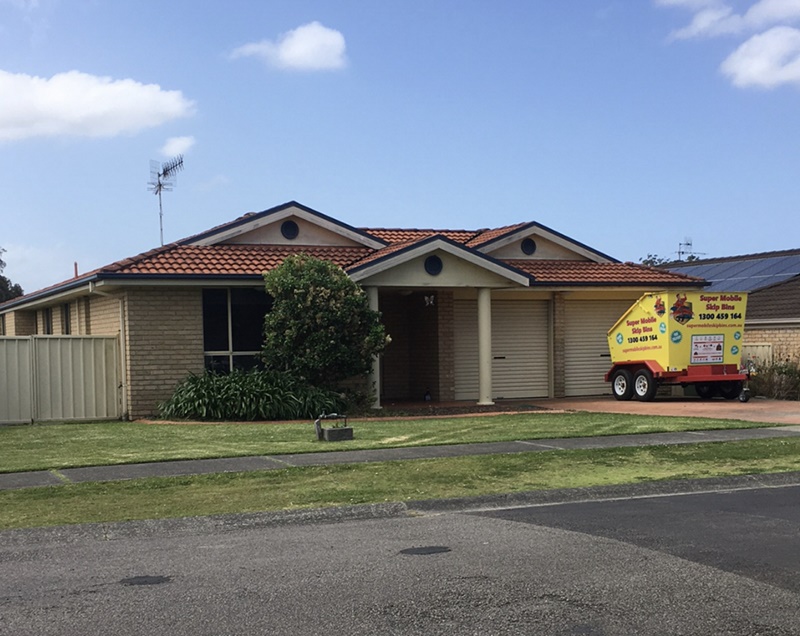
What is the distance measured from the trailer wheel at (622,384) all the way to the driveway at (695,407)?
22cm

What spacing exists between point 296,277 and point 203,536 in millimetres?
11665

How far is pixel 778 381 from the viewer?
23.7 metres

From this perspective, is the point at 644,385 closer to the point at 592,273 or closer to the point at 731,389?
the point at 731,389

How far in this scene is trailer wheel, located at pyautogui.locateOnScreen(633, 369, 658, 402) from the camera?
896 inches

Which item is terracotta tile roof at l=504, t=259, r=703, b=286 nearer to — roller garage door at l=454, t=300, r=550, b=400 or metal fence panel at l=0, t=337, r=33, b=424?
roller garage door at l=454, t=300, r=550, b=400

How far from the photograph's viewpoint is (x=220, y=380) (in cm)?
1997

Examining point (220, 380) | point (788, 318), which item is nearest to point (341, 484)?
point (220, 380)

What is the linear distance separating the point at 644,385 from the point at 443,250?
18.4 ft

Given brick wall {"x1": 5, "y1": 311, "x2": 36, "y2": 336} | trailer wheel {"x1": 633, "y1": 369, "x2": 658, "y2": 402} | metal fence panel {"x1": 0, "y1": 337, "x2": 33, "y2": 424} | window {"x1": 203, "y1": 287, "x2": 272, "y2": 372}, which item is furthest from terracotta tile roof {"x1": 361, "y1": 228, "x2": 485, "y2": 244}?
brick wall {"x1": 5, "y1": 311, "x2": 36, "y2": 336}

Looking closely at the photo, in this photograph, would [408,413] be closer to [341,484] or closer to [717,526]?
[341,484]

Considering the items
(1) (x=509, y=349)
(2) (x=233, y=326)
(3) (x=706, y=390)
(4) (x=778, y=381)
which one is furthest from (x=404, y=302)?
(4) (x=778, y=381)

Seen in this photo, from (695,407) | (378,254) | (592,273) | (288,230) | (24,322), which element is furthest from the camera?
(24,322)

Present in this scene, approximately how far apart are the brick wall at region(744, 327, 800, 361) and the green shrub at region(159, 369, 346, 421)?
12.2 m

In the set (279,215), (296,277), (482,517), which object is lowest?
(482,517)
